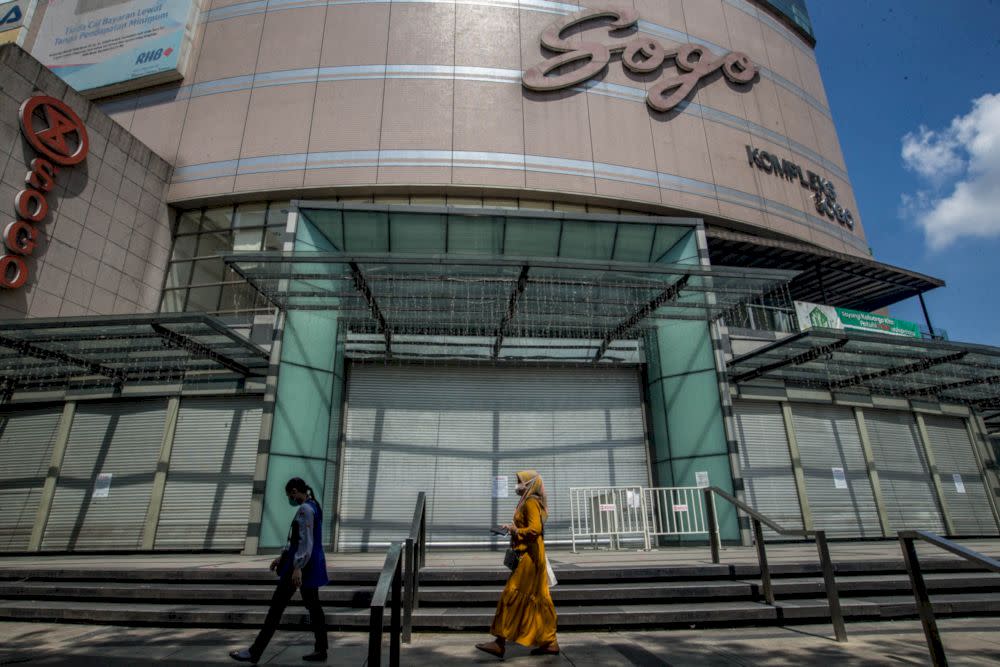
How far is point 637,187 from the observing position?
1595 centimetres

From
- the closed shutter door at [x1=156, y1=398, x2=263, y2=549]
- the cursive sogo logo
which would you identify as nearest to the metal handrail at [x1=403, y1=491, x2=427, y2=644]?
the closed shutter door at [x1=156, y1=398, x2=263, y2=549]

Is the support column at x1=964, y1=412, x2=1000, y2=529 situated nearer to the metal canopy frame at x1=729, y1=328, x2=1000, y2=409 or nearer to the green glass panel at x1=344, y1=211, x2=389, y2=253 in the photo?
the metal canopy frame at x1=729, y1=328, x2=1000, y2=409

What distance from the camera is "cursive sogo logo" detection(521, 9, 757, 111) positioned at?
54.7ft

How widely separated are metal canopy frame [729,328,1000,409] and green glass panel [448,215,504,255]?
672cm

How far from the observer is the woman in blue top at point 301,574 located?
425 cm

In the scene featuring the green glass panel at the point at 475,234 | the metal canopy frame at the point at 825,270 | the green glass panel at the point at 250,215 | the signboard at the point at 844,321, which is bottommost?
the signboard at the point at 844,321

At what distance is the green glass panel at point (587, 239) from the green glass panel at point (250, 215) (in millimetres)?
9203

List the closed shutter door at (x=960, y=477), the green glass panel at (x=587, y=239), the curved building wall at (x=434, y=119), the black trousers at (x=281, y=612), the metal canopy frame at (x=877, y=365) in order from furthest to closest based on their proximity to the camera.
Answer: the curved building wall at (x=434, y=119)
the closed shutter door at (x=960, y=477)
the green glass panel at (x=587, y=239)
the metal canopy frame at (x=877, y=365)
the black trousers at (x=281, y=612)

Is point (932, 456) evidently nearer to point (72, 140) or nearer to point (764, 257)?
point (764, 257)

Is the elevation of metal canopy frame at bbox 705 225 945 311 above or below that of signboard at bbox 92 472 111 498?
above

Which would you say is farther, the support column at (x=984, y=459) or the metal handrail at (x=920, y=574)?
the support column at (x=984, y=459)

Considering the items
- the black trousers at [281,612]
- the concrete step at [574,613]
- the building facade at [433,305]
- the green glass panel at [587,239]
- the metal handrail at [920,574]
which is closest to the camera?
the metal handrail at [920,574]

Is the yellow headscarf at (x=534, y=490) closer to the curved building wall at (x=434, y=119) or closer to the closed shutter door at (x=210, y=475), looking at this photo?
the closed shutter door at (x=210, y=475)

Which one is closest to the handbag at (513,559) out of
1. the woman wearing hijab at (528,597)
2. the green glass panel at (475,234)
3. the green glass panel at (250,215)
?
the woman wearing hijab at (528,597)
